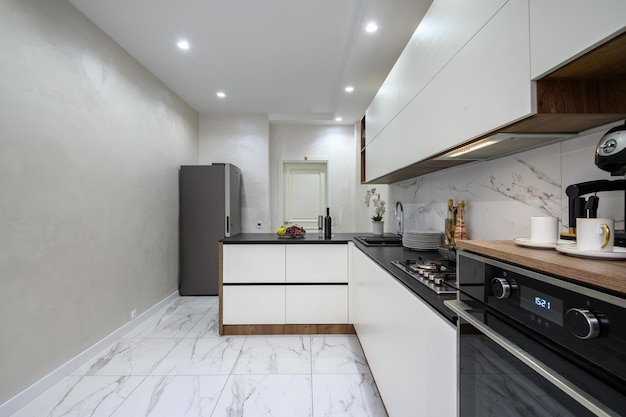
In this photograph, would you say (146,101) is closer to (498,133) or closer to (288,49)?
(288,49)

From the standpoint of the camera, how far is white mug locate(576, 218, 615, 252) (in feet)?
1.94

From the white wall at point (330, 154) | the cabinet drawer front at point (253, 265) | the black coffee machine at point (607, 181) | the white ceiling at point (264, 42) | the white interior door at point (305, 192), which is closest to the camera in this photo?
the black coffee machine at point (607, 181)

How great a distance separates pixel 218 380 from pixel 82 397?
85 cm

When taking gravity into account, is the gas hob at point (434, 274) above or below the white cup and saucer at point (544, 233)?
below

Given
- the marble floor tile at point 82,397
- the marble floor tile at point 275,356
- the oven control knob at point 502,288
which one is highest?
the oven control knob at point 502,288

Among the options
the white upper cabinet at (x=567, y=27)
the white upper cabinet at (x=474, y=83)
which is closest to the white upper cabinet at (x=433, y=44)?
the white upper cabinet at (x=474, y=83)

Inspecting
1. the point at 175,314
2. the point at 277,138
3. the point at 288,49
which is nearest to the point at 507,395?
the point at 288,49

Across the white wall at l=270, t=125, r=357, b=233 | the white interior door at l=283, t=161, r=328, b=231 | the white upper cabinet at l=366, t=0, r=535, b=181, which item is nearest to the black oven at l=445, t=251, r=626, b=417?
the white upper cabinet at l=366, t=0, r=535, b=181

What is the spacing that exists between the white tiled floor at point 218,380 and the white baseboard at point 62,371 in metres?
0.04

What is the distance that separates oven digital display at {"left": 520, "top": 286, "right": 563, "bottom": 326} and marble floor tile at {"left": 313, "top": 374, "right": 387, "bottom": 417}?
1.44m

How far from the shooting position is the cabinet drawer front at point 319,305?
8.61ft

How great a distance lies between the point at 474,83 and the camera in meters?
1.02

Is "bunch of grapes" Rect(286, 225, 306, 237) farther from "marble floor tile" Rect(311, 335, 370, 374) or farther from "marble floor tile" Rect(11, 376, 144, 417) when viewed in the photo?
"marble floor tile" Rect(11, 376, 144, 417)

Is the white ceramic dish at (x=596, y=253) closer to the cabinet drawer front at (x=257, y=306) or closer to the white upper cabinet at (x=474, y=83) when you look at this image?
the white upper cabinet at (x=474, y=83)
